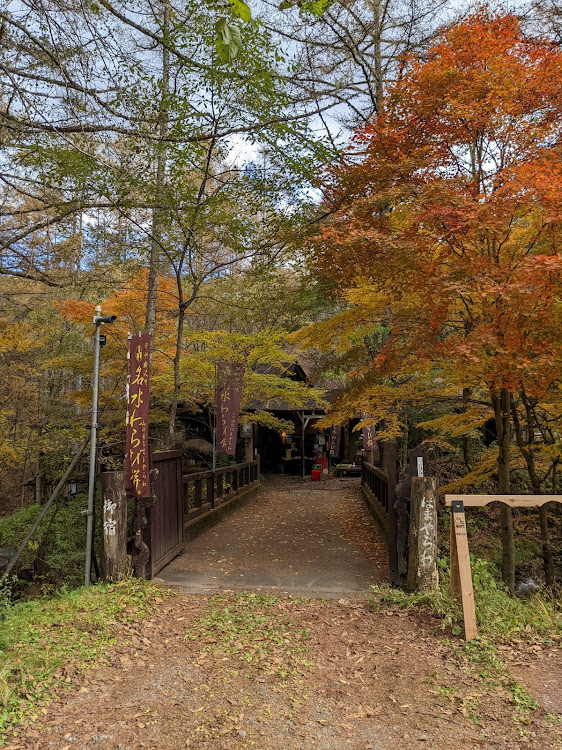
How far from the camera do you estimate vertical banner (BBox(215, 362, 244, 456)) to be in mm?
10454

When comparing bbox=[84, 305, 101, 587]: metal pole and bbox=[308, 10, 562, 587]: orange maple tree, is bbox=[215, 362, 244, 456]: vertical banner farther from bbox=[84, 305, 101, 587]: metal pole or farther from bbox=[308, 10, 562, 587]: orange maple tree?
bbox=[84, 305, 101, 587]: metal pole

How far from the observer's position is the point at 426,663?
4.05 metres

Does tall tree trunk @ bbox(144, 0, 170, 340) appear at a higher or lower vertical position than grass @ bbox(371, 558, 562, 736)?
higher

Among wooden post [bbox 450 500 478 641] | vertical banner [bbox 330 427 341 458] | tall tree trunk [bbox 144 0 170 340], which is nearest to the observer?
wooden post [bbox 450 500 478 641]

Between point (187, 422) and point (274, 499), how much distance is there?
4.69 m

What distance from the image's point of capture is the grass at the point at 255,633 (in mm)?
4129

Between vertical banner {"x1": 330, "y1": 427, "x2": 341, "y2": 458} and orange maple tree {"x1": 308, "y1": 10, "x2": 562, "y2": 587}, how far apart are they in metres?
13.4

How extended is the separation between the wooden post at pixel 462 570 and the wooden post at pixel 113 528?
140 inches

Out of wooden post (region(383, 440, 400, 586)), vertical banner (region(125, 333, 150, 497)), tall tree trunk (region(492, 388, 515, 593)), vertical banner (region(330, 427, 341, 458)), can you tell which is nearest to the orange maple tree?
tall tree trunk (region(492, 388, 515, 593))

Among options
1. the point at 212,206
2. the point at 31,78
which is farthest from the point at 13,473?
the point at 31,78

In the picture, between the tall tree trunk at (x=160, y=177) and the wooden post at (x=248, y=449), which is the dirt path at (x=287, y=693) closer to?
the tall tree trunk at (x=160, y=177)

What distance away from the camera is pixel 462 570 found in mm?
4492

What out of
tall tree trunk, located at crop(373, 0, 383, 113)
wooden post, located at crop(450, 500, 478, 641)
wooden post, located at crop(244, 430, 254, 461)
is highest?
tall tree trunk, located at crop(373, 0, 383, 113)

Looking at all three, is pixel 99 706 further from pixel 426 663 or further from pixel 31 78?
pixel 31 78
